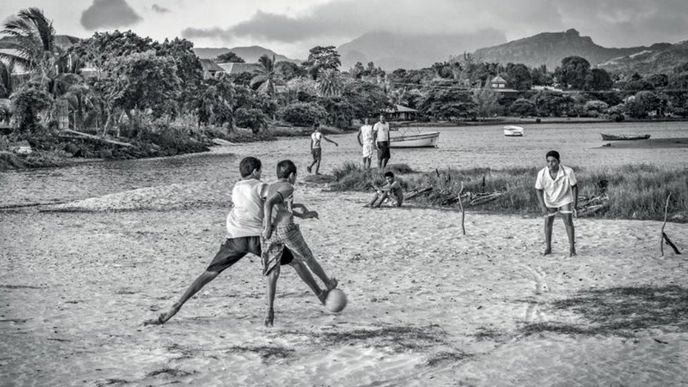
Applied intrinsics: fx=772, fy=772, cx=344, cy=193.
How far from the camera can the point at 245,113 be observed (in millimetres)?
79562

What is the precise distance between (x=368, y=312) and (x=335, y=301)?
59 cm

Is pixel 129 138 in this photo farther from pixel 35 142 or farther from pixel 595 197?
pixel 595 197

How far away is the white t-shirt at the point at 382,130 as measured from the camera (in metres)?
23.3

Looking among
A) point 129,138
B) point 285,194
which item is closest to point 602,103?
point 129,138

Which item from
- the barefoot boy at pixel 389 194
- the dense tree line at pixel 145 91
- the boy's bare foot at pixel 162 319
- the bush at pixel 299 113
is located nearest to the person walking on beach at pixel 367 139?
the barefoot boy at pixel 389 194

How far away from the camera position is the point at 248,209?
749 cm

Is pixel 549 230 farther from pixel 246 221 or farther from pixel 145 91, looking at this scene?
pixel 145 91

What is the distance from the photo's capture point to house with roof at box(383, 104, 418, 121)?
136625 millimetres

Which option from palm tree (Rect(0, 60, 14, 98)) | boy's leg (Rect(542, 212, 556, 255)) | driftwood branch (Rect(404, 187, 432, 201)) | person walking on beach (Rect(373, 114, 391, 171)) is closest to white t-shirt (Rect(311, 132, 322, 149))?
person walking on beach (Rect(373, 114, 391, 171))

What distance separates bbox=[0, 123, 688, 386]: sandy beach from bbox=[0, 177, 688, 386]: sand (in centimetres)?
3

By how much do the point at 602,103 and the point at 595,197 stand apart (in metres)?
170

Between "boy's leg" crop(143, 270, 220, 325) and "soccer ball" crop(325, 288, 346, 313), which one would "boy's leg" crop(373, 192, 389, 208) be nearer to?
"soccer ball" crop(325, 288, 346, 313)

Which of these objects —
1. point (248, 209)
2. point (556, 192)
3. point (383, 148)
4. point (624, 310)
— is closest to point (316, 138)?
point (383, 148)

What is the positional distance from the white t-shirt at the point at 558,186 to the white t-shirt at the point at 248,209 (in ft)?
17.3
